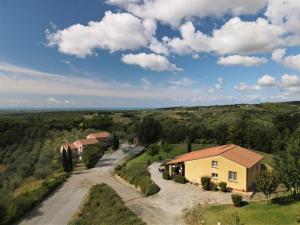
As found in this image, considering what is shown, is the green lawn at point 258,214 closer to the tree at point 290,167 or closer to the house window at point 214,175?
the tree at point 290,167

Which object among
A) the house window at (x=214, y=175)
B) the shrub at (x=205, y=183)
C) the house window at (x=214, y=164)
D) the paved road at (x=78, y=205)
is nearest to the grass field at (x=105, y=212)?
the paved road at (x=78, y=205)

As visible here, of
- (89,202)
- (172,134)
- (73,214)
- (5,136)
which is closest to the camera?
(73,214)

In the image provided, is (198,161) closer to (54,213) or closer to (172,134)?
(54,213)

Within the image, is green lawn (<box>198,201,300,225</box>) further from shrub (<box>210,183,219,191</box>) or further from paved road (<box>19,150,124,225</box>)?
paved road (<box>19,150,124,225</box>)

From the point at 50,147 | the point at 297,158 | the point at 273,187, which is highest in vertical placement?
the point at 297,158

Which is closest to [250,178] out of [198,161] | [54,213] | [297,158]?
[198,161]

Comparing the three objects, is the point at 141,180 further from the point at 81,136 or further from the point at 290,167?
the point at 81,136
